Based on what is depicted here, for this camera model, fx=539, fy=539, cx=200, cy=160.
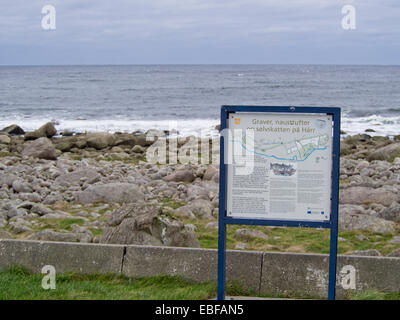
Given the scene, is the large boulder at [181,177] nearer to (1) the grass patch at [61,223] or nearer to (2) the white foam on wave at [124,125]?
(1) the grass patch at [61,223]

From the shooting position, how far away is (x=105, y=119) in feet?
118

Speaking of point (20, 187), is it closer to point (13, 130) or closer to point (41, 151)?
point (41, 151)

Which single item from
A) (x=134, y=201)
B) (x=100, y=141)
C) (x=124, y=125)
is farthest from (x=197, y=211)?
(x=124, y=125)

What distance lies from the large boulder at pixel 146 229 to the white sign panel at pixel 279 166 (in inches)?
64.2

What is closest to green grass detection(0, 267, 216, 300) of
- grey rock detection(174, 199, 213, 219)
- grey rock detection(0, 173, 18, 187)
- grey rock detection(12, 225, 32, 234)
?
grey rock detection(12, 225, 32, 234)

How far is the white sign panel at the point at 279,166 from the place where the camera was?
14.6ft

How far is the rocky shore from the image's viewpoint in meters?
6.15

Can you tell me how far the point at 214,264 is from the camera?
534 centimetres

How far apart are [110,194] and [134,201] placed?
450 mm

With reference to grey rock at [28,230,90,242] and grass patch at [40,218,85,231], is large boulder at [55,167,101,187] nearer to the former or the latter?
grass patch at [40,218,85,231]

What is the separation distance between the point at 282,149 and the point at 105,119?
106 ft

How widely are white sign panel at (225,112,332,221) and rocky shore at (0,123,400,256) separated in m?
1.76

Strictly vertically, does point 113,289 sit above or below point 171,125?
below
